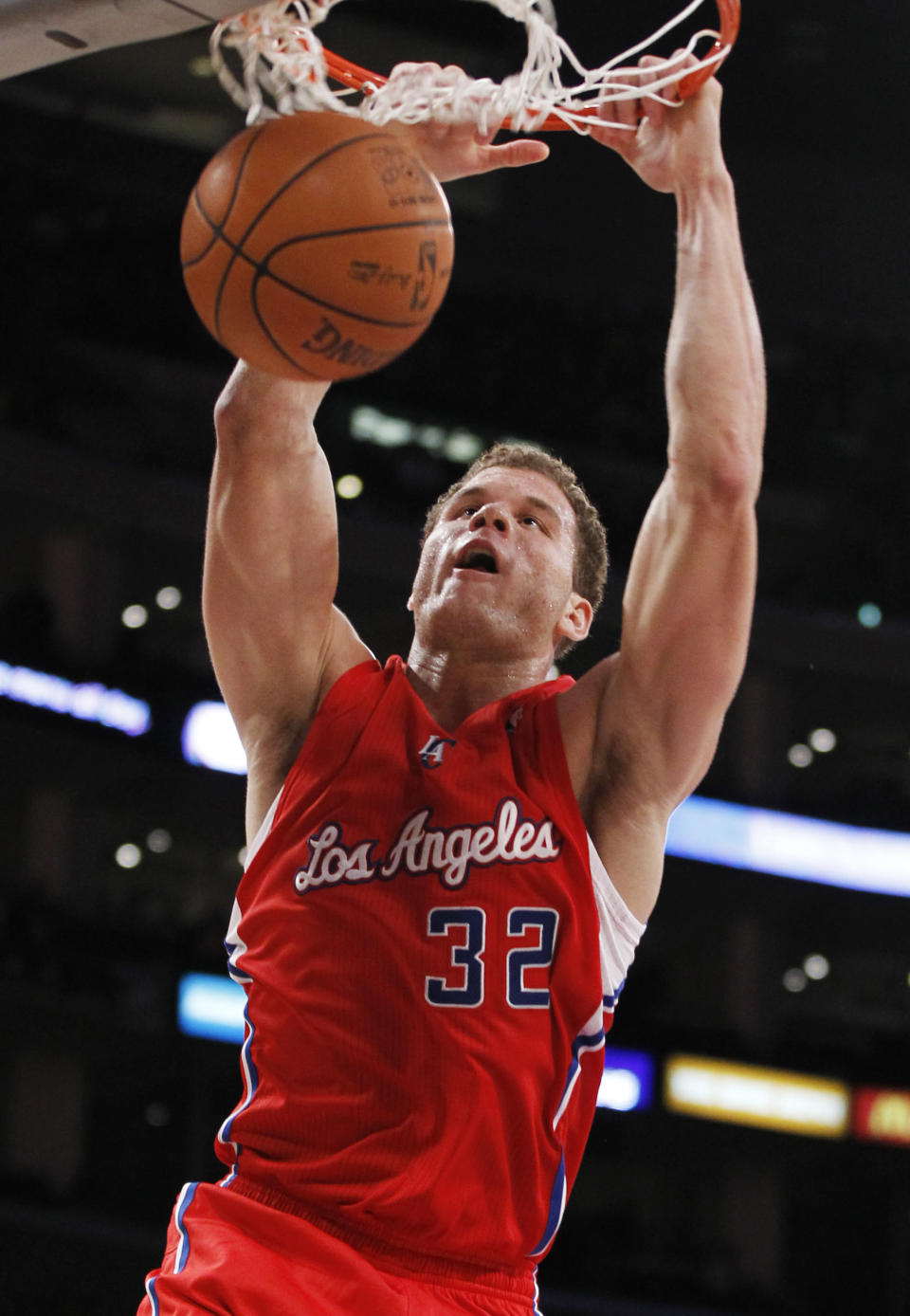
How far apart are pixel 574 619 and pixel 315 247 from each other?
1206 millimetres

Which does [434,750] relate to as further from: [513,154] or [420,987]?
[513,154]

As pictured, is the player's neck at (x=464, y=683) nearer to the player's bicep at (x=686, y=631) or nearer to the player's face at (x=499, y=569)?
the player's face at (x=499, y=569)

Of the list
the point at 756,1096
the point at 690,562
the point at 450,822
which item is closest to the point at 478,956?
the point at 450,822

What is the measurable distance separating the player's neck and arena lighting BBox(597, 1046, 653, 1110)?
11779mm

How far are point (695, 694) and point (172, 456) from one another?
43.4 ft

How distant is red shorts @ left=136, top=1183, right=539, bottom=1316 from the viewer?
7.98 ft

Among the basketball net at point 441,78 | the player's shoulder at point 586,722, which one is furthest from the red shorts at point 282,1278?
the basketball net at point 441,78

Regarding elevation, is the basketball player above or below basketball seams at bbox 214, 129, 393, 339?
below

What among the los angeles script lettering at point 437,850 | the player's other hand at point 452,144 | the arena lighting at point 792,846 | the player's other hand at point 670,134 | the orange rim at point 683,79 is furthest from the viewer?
the arena lighting at point 792,846

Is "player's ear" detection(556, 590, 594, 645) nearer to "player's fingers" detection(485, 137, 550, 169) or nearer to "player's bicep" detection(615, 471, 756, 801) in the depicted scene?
"player's bicep" detection(615, 471, 756, 801)

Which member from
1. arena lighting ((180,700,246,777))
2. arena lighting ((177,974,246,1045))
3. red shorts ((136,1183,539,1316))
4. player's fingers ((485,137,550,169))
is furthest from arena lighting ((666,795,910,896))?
red shorts ((136,1183,539,1316))

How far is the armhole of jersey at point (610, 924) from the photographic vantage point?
9.10 ft

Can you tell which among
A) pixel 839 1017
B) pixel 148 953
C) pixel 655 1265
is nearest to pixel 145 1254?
pixel 148 953

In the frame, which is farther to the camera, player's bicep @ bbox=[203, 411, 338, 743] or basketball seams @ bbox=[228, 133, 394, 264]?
player's bicep @ bbox=[203, 411, 338, 743]
